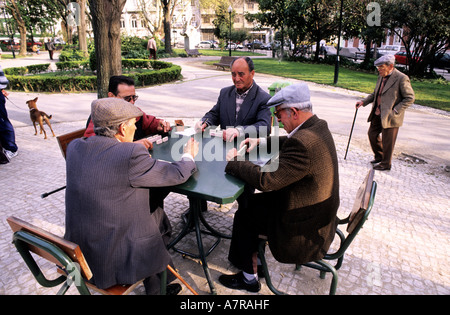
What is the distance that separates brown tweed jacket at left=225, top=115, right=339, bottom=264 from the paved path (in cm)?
78

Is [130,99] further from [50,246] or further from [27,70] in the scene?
[27,70]

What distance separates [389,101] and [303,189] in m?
4.25

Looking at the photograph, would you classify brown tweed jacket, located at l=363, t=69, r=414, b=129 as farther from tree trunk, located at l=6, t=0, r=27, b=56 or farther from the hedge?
tree trunk, located at l=6, t=0, r=27, b=56

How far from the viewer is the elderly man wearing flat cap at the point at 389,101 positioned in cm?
531

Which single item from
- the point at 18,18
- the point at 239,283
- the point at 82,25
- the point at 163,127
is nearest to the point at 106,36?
the point at 163,127

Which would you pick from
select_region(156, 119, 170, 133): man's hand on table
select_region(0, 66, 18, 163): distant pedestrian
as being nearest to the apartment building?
select_region(0, 66, 18, 163): distant pedestrian

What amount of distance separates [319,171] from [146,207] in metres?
1.26

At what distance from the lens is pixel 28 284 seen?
2.87 m

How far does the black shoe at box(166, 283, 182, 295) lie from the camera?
2.74 m

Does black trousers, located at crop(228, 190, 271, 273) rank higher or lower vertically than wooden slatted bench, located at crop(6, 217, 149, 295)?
lower

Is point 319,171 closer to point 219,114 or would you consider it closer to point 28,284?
point 219,114

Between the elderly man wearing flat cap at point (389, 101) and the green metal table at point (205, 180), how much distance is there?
373 centimetres
